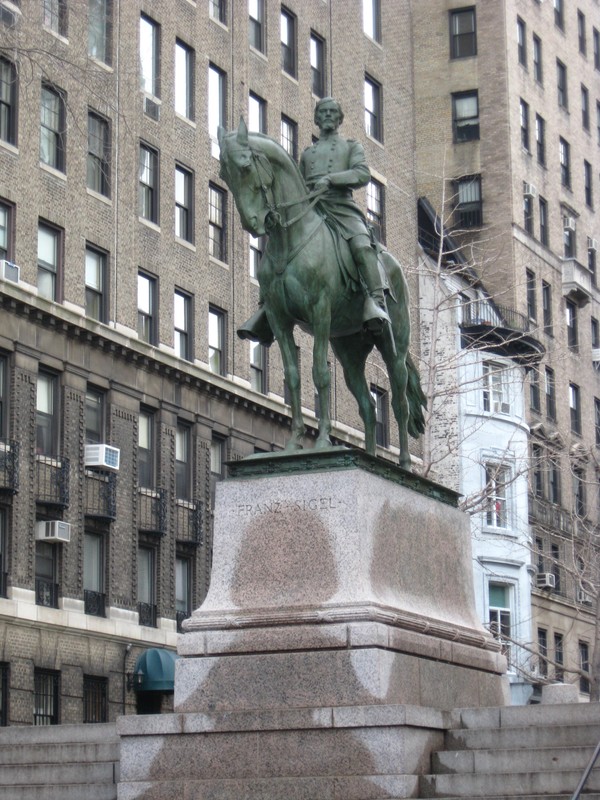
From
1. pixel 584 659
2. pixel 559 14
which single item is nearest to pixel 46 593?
pixel 584 659

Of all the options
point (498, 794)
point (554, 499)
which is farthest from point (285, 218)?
point (554, 499)

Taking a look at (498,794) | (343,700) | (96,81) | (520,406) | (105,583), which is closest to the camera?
(498,794)

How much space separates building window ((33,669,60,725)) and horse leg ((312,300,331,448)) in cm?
2268

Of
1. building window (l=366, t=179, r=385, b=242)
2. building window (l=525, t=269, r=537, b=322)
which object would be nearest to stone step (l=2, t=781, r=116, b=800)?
building window (l=366, t=179, r=385, b=242)

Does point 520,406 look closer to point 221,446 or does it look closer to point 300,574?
point 221,446

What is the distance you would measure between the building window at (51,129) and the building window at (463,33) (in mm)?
32108

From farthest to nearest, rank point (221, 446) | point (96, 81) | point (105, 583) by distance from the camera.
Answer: point (221, 446), point (96, 81), point (105, 583)

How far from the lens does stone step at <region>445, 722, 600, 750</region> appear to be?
1667 cm

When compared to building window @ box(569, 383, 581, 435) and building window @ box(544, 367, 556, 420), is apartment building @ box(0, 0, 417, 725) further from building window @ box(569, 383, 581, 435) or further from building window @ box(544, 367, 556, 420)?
building window @ box(569, 383, 581, 435)

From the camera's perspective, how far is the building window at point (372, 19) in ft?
205

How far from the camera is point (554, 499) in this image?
239ft

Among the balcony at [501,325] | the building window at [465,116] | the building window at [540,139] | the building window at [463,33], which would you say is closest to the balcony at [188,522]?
the balcony at [501,325]

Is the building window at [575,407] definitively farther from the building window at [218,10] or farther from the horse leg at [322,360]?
the horse leg at [322,360]

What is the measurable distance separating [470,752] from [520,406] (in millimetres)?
51655
